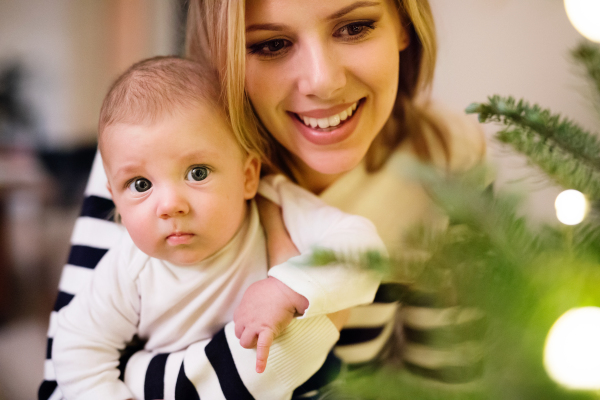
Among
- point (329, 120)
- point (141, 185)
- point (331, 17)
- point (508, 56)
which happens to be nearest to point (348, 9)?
point (331, 17)

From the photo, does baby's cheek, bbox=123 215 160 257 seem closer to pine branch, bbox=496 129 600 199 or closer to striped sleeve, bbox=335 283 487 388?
striped sleeve, bbox=335 283 487 388

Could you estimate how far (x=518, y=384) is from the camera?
13.3 inches

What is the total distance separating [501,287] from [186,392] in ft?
1.46

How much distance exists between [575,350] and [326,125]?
482mm

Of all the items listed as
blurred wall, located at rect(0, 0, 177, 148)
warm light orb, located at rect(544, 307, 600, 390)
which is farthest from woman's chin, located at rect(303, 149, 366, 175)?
blurred wall, located at rect(0, 0, 177, 148)

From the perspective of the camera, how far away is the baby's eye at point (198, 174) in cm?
59

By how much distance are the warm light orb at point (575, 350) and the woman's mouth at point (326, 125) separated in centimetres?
45

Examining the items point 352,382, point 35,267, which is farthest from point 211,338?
point 35,267

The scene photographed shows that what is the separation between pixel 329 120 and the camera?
2.33 ft

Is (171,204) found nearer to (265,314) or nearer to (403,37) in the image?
(265,314)

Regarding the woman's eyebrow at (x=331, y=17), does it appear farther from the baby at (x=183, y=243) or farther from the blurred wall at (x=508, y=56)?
the blurred wall at (x=508, y=56)

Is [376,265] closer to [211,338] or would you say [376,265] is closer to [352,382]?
[352,382]

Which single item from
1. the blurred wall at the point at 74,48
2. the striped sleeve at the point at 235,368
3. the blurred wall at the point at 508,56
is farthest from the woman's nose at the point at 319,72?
the blurred wall at the point at 74,48

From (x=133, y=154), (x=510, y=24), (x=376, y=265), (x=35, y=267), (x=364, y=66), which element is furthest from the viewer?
(x=35, y=267)
